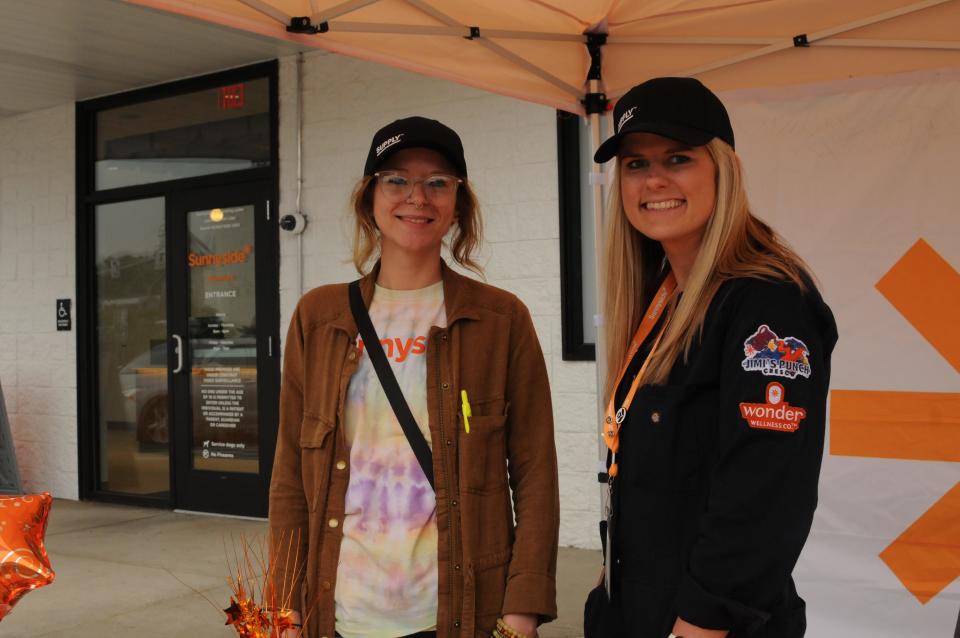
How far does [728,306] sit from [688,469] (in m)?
0.25

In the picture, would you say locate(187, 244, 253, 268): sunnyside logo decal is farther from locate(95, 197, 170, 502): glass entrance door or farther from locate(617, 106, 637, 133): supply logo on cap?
locate(617, 106, 637, 133): supply logo on cap

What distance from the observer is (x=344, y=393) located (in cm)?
193

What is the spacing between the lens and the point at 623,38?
11.1ft

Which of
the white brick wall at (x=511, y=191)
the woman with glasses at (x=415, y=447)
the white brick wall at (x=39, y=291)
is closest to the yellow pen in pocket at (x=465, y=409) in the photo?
the woman with glasses at (x=415, y=447)

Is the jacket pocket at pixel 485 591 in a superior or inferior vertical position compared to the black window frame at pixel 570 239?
inferior

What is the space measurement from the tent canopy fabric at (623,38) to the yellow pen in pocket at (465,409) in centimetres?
139

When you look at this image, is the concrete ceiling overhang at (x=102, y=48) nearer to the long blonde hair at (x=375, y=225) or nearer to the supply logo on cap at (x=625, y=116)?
the long blonde hair at (x=375, y=225)

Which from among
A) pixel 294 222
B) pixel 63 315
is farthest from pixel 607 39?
pixel 63 315

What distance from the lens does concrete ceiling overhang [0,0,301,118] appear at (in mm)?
6137

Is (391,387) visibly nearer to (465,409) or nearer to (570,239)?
(465,409)

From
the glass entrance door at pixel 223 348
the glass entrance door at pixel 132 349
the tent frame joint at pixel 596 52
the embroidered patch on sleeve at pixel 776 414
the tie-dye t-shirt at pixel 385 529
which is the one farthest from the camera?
the glass entrance door at pixel 132 349

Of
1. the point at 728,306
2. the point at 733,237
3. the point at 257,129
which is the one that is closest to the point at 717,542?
the point at 728,306

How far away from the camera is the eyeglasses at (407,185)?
1.98m

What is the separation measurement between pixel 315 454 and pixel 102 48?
5766mm
